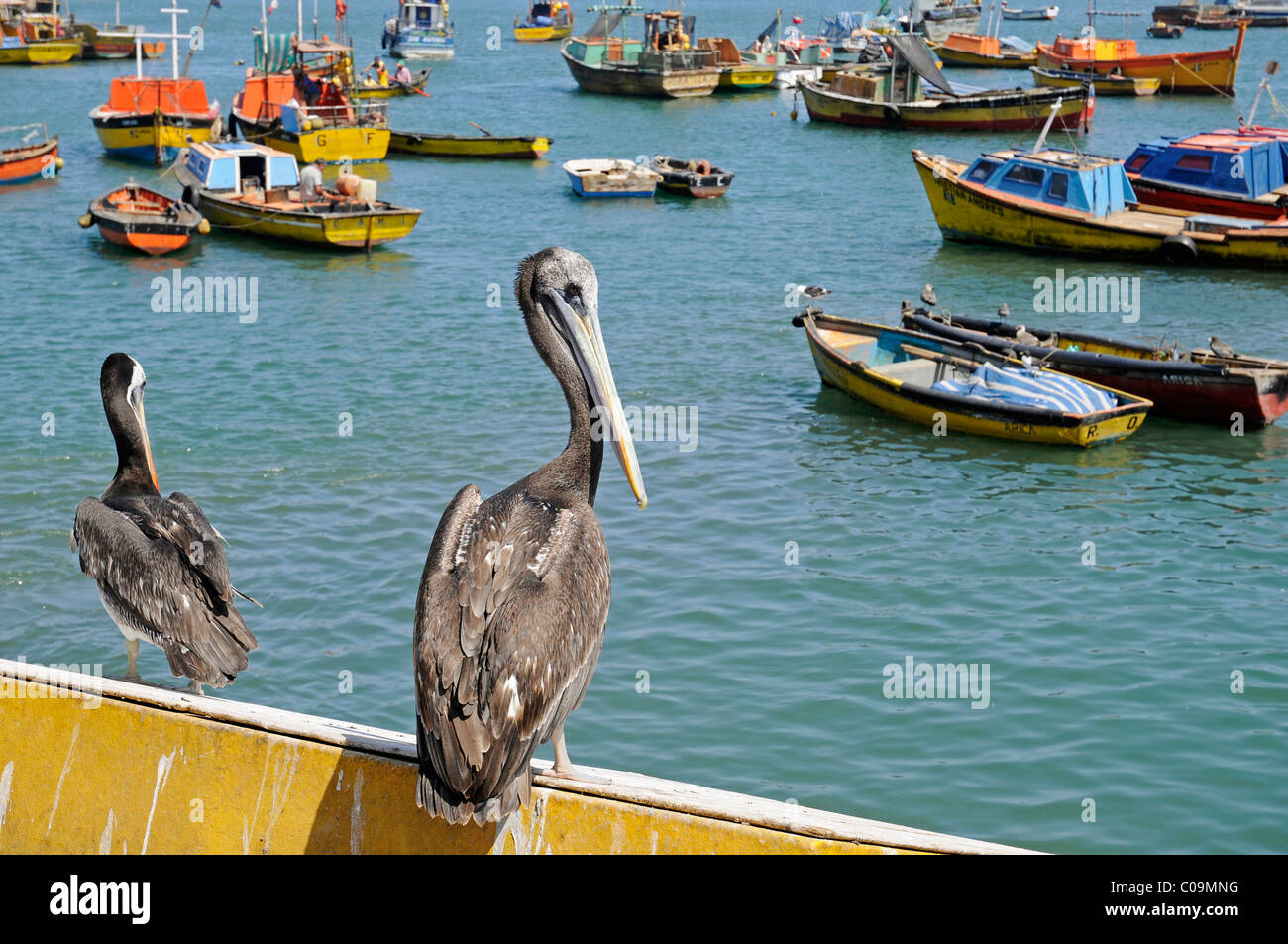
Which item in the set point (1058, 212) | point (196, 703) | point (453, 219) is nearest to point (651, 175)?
point (453, 219)

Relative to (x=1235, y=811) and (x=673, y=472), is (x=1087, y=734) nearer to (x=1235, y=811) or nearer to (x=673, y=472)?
(x=1235, y=811)

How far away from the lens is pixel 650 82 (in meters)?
65.2

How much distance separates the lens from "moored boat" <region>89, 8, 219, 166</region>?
150ft

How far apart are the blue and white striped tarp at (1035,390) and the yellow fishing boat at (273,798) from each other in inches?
539

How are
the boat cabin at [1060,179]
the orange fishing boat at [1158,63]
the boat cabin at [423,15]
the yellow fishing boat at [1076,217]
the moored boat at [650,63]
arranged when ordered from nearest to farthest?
the yellow fishing boat at [1076,217]
the boat cabin at [1060,179]
the moored boat at [650,63]
the orange fishing boat at [1158,63]
the boat cabin at [423,15]

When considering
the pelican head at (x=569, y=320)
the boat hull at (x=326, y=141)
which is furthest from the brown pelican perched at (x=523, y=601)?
the boat hull at (x=326, y=141)

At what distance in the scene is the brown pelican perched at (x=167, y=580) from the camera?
828cm

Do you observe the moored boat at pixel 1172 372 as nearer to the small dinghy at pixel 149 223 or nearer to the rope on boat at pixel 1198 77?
the small dinghy at pixel 149 223

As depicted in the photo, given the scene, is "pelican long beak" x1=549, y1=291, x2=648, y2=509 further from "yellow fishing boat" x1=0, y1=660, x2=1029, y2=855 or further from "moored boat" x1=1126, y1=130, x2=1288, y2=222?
"moored boat" x1=1126, y1=130, x2=1288, y2=222

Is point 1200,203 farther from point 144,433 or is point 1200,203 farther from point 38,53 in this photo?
point 38,53

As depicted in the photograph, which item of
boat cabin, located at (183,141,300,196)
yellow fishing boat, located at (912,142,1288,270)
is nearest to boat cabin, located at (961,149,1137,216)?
yellow fishing boat, located at (912,142,1288,270)

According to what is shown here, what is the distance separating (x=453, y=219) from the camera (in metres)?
38.5

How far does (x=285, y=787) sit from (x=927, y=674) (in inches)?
335

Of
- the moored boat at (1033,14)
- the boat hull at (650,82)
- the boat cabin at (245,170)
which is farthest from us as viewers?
the moored boat at (1033,14)
